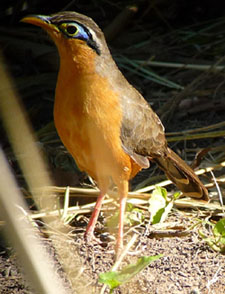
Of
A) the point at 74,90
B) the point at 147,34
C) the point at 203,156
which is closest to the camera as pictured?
the point at 74,90

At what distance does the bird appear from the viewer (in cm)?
427

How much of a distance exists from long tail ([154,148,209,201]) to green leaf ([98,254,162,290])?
1875 mm

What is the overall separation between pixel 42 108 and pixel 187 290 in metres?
4.04

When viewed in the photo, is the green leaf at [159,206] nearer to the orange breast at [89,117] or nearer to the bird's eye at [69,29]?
the orange breast at [89,117]

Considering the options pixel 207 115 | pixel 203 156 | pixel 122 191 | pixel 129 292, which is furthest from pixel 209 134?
pixel 129 292

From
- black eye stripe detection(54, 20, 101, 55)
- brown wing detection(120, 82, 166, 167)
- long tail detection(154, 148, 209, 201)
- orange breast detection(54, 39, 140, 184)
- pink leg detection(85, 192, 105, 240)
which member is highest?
black eye stripe detection(54, 20, 101, 55)

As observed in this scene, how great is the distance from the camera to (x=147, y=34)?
863cm

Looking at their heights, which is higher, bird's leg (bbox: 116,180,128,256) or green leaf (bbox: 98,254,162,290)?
green leaf (bbox: 98,254,162,290)

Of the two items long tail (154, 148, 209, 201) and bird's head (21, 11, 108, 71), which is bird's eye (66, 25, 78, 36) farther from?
long tail (154, 148, 209, 201)

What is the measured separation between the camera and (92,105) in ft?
14.0

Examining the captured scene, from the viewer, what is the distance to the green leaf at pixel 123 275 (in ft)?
11.1

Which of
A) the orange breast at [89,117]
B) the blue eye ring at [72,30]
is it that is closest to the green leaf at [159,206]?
the orange breast at [89,117]

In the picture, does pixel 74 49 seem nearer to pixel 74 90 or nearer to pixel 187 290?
pixel 74 90

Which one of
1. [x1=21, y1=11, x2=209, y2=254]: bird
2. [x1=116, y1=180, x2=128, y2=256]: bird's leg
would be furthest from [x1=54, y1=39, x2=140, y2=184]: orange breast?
[x1=116, y1=180, x2=128, y2=256]: bird's leg
